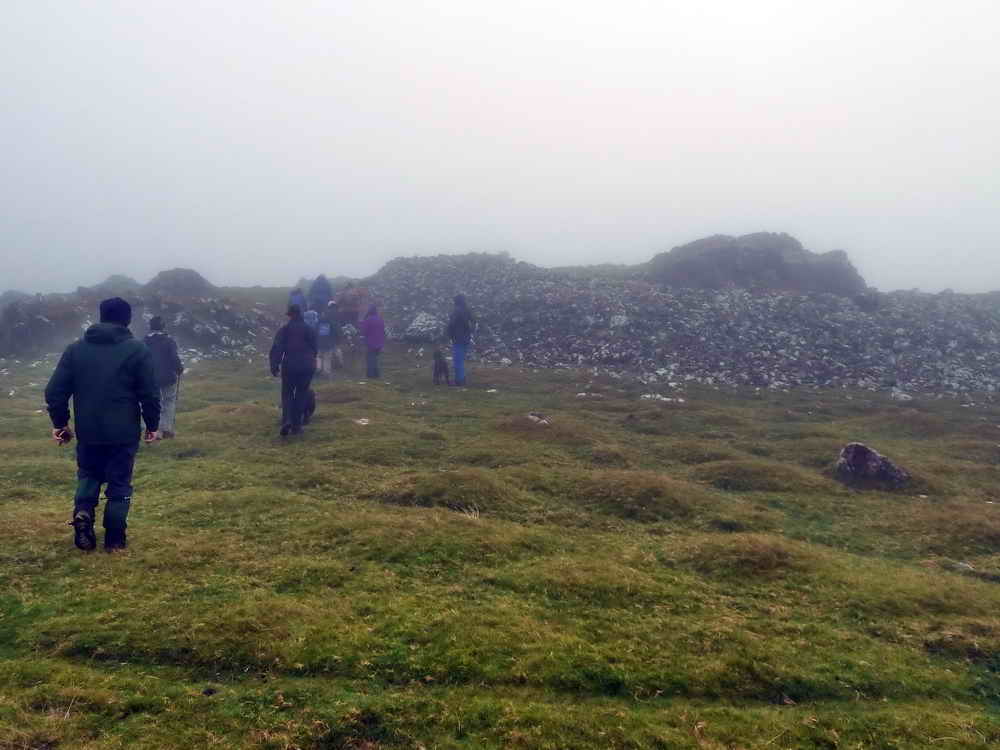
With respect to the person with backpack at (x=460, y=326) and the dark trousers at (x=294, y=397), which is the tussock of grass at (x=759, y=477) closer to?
the dark trousers at (x=294, y=397)

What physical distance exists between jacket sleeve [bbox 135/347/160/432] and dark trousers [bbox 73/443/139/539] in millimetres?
459

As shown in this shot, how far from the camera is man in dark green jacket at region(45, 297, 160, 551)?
9289 millimetres

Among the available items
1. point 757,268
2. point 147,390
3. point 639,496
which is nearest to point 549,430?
point 639,496

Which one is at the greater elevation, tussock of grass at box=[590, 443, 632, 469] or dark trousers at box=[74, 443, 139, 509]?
dark trousers at box=[74, 443, 139, 509]

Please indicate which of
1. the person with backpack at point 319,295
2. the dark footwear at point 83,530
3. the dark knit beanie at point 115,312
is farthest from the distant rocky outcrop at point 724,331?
the dark footwear at point 83,530

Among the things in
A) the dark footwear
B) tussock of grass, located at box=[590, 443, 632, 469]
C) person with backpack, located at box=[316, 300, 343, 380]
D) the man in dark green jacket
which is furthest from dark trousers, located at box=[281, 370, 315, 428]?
person with backpack, located at box=[316, 300, 343, 380]

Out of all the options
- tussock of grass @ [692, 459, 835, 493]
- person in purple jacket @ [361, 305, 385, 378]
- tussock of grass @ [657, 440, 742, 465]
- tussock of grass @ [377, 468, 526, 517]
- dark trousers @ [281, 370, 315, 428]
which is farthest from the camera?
person in purple jacket @ [361, 305, 385, 378]

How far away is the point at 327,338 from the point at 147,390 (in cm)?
1929

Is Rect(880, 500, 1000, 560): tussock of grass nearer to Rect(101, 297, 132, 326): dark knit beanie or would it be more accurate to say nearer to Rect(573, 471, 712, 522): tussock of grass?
Rect(573, 471, 712, 522): tussock of grass

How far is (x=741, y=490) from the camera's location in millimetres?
15297

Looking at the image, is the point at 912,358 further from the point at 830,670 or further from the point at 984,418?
the point at 830,670

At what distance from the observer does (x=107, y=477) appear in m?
9.38

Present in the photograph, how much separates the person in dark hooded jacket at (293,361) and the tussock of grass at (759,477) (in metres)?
10.6

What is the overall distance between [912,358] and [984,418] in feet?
29.4
